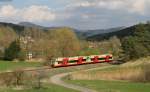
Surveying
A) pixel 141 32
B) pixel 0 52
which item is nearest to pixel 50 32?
pixel 0 52

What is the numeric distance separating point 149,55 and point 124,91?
71937mm

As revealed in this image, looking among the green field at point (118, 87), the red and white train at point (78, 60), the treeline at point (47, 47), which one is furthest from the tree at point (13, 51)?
the green field at point (118, 87)

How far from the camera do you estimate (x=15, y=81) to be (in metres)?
58.4

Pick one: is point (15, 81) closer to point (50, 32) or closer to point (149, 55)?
point (149, 55)

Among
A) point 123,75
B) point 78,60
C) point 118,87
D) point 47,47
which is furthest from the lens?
point 47,47

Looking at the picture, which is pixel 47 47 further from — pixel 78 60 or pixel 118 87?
pixel 118 87

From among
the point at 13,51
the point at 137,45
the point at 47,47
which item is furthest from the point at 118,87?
the point at 47,47

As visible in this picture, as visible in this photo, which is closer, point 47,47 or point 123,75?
point 123,75

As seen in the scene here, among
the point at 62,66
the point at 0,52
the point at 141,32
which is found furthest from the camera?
the point at 0,52


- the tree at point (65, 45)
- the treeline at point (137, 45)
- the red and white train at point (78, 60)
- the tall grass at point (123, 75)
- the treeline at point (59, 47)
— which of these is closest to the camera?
the tall grass at point (123, 75)

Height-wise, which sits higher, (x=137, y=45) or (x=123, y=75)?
(x=137, y=45)

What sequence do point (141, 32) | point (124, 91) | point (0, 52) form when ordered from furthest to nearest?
1. point (0, 52)
2. point (141, 32)
3. point (124, 91)

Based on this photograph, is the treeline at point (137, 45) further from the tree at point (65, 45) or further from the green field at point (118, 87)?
the green field at point (118, 87)

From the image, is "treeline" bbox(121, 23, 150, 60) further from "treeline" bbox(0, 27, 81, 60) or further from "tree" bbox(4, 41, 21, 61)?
"tree" bbox(4, 41, 21, 61)
